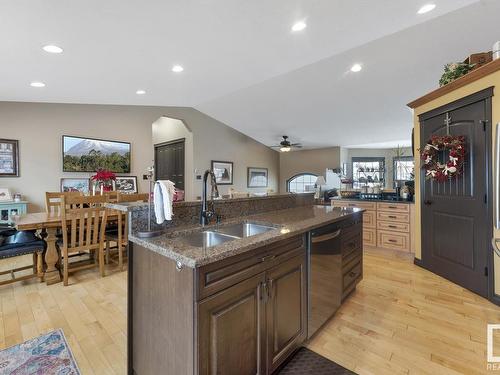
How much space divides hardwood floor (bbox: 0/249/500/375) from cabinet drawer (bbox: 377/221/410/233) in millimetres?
907

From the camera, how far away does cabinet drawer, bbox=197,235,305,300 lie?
1.13m

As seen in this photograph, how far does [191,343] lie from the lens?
1129mm

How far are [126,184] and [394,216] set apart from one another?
5.39m

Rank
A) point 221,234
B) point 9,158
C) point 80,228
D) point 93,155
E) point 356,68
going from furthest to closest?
point 93,155
point 9,158
point 356,68
point 80,228
point 221,234

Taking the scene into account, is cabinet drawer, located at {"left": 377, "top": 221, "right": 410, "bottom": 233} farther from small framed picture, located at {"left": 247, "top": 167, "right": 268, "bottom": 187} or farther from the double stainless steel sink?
small framed picture, located at {"left": 247, "top": 167, "right": 268, "bottom": 187}

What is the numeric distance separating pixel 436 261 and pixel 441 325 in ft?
4.46

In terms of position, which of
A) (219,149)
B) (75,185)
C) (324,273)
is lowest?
(324,273)

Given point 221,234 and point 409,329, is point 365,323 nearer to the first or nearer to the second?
point 409,329

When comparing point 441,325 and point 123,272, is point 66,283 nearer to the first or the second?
point 123,272

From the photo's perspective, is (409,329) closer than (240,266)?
No

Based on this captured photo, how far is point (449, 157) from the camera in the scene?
280cm

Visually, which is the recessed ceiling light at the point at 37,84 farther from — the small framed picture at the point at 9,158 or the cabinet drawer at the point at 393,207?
the cabinet drawer at the point at 393,207

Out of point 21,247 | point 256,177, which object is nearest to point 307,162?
point 256,177

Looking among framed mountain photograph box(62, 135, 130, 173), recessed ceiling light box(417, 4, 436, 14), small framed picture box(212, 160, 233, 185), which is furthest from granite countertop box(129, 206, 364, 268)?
small framed picture box(212, 160, 233, 185)
